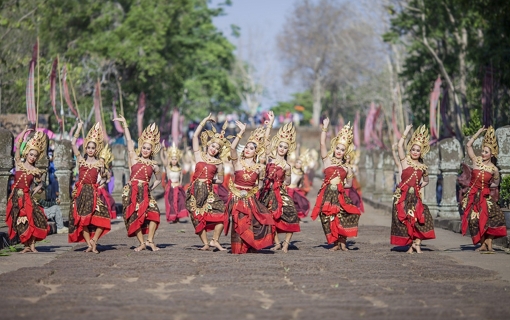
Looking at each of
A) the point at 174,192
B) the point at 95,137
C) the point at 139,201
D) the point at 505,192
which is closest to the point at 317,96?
the point at 174,192

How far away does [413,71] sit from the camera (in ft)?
135

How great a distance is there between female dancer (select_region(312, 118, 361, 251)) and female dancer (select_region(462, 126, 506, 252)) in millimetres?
1712

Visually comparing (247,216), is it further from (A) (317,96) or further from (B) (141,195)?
(A) (317,96)

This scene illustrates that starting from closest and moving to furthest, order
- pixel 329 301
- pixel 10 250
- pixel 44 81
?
pixel 329 301
pixel 10 250
pixel 44 81

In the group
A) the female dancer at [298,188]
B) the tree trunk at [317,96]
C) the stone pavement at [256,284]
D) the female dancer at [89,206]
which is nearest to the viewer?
the stone pavement at [256,284]

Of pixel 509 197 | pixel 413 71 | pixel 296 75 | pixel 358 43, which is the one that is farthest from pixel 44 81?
pixel 296 75

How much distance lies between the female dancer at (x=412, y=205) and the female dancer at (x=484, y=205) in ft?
2.18

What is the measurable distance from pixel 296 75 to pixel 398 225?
273ft

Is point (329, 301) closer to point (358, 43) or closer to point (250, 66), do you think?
point (358, 43)

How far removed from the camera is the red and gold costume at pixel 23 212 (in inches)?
627

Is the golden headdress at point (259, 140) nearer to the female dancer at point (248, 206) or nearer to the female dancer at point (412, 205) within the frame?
the female dancer at point (248, 206)

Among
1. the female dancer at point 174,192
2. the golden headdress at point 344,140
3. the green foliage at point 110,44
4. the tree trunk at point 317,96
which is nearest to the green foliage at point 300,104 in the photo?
the tree trunk at point 317,96

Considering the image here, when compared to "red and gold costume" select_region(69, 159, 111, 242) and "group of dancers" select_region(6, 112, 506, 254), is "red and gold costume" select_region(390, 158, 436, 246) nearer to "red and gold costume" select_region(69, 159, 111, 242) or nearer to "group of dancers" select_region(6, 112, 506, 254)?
"group of dancers" select_region(6, 112, 506, 254)

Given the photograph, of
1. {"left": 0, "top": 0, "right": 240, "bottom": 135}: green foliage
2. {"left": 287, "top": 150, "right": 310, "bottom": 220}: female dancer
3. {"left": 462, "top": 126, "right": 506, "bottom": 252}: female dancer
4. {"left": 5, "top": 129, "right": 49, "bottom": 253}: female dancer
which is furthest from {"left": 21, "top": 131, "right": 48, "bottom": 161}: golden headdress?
{"left": 0, "top": 0, "right": 240, "bottom": 135}: green foliage
